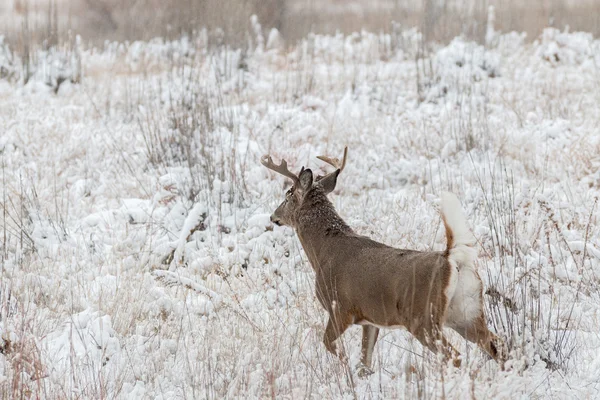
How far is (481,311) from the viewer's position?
3.26 m

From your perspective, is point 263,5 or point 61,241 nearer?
point 61,241

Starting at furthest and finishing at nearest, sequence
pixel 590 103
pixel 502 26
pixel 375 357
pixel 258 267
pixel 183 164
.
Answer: pixel 502 26 → pixel 590 103 → pixel 183 164 → pixel 258 267 → pixel 375 357

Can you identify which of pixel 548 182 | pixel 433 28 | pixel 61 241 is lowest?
pixel 61 241

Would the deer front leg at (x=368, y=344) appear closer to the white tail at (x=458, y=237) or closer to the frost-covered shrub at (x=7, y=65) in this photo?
the white tail at (x=458, y=237)

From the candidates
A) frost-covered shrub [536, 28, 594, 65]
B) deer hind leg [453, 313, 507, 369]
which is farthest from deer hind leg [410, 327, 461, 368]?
frost-covered shrub [536, 28, 594, 65]

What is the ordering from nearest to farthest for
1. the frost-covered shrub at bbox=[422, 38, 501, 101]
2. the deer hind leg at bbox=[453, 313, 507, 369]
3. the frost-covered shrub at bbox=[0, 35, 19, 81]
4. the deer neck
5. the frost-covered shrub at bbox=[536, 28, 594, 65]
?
1. the deer hind leg at bbox=[453, 313, 507, 369]
2. the deer neck
3. the frost-covered shrub at bbox=[422, 38, 501, 101]
4. the frost-covered shrub at bbox=[536, 28, 594, 65]
5. the frost-covered shrub at bbox=[0, 35, 19, 81]

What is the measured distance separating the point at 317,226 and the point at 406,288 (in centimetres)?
117

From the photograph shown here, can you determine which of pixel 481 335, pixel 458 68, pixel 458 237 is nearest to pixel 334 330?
pixel 481 335

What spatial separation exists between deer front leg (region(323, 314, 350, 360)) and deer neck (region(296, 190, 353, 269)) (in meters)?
0.44

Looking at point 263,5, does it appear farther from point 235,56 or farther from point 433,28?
point 433,28

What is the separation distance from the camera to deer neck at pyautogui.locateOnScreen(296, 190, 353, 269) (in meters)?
4.15

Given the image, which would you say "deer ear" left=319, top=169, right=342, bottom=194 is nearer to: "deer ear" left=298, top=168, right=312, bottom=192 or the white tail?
"deer ear" left=298, top=168, right=312, bottom=192

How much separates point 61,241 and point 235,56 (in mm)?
7029

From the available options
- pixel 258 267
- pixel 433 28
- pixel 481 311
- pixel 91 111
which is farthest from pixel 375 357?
pixel 433 28
